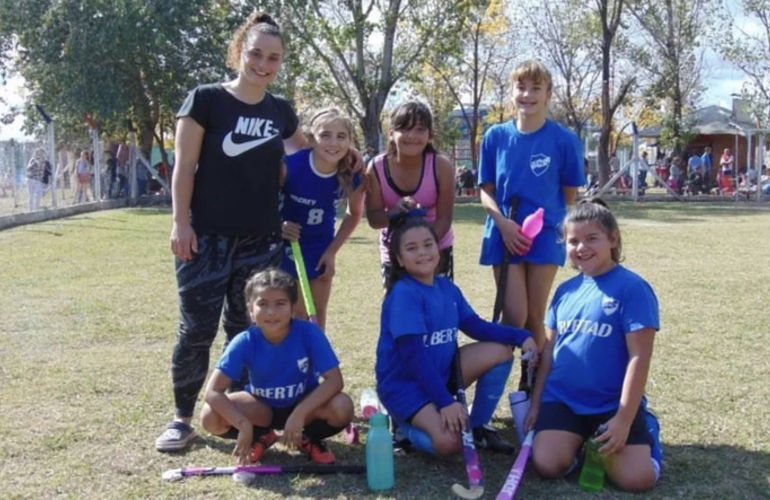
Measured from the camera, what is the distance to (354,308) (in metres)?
7.45

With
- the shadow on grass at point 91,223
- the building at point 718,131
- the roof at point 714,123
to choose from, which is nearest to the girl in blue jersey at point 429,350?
the shadow on grass at point 91,223

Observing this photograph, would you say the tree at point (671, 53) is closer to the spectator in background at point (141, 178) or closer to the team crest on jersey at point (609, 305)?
the spectator in background at point (141, 178)

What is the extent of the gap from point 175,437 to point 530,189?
2.07 metres

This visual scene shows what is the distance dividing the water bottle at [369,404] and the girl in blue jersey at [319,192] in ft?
1.60

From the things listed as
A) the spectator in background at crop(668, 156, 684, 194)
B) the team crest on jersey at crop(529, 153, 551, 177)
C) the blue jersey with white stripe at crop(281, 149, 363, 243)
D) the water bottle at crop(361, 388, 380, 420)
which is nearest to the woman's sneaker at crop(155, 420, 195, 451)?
the water bottle at crop(361, 388, 380, 420)

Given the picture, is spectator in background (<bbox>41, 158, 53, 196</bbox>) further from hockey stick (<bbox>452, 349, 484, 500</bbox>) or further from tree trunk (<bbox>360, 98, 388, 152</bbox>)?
hockey stick (<bbox>452, 349, 484, 500</bbox>)

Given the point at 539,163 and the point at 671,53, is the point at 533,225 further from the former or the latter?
the point at 671,53

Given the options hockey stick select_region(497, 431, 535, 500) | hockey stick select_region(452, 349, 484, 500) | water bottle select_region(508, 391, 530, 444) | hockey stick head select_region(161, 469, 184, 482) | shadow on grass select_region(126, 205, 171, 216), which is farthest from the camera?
shadow on grass select_region(126, 205, 171, 216)

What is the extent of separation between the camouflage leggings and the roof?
33.3m

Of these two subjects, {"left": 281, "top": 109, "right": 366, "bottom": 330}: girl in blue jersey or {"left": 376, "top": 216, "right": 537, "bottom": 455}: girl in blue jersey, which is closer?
{"left": 376, "top": 216, "right": 537, "bottom": 455}: girl in blue jersey

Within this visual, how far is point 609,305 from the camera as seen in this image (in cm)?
362

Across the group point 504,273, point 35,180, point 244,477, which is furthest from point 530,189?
point 35,180

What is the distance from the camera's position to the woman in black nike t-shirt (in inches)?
152

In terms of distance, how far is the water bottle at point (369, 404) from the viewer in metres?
4.42
